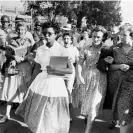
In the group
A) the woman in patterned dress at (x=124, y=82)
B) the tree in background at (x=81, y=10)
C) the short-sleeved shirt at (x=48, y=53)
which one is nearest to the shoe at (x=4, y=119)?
the short-sleeved shirt at (x=48, y=53)

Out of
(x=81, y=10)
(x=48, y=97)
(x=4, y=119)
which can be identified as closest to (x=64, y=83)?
(x=48, y=97)

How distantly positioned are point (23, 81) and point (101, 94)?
4.59 feet

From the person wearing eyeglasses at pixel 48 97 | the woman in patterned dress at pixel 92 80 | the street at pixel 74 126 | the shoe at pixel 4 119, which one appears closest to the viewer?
the person wearing eyeglasses at pixel 48 97

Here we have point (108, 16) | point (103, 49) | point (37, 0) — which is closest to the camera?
point (103, 49)

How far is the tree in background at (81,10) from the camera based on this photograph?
2083 cm

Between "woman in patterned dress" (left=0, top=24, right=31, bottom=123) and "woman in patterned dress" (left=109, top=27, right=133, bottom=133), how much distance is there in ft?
4.83

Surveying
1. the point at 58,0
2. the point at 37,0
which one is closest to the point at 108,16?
the point at 58,0

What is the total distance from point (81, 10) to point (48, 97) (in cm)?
2590

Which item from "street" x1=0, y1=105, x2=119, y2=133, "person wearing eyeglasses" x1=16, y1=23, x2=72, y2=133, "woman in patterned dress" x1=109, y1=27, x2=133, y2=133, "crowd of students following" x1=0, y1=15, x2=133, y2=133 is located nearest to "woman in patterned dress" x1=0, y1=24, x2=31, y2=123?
"crowd of students following" x1=0, y1=15, x2=133, y2=133

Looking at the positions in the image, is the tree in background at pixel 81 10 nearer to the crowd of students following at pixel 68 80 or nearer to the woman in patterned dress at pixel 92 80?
the crowd of students following at pixel 68 80

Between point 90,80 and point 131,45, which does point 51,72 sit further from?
point 131,45

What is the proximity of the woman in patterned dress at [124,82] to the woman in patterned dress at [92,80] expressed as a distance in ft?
0.74

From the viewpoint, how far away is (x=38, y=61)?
2984mm

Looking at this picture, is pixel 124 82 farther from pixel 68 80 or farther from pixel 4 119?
pixel 4 119
